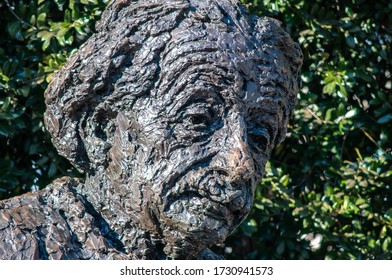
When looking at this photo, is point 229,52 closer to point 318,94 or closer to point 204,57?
point 204,57

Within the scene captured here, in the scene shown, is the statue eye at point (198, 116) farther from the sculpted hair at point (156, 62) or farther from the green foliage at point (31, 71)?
the green foliage at point (31, 71)

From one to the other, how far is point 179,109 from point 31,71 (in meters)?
2.09

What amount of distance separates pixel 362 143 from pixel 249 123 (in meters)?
2.37

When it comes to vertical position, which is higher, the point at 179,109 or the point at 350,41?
the point at 179,109

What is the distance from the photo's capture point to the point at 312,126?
4891 millimetres

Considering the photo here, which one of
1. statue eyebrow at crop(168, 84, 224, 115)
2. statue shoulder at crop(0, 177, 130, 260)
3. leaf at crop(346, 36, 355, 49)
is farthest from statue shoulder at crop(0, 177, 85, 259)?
leaf at crop(346, 36, 355, 49)

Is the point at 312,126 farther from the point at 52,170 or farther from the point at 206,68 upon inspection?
the point at 206,68

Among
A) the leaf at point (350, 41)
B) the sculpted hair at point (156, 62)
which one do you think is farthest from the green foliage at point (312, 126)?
the sculpted hair at point (156, 62)

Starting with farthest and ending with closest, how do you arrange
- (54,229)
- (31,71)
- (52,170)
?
(52,170)
(31,71)
(54,229)

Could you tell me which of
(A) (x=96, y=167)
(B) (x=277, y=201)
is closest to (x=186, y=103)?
(A) (x=96, y=167)

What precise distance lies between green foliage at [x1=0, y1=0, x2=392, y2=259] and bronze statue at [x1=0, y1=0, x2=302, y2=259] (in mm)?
1745

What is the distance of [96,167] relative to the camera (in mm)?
2855

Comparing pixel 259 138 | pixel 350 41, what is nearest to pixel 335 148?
pixel 350 41

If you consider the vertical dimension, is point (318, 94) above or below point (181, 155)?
below
